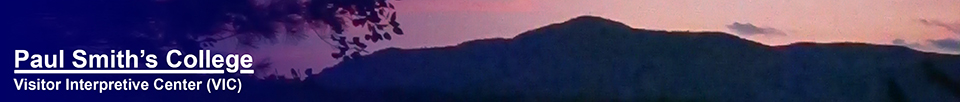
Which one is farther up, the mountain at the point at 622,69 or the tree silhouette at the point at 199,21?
the tree silhouette at the point at 199,21

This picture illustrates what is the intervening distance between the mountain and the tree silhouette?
7cm

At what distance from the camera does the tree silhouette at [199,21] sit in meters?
2.18

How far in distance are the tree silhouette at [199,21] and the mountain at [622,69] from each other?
71mm

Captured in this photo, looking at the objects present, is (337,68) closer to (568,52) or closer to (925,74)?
(568,52)

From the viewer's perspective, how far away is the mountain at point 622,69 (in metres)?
2.21

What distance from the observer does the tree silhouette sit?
218 centimetres

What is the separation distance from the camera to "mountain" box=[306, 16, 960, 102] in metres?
2.21

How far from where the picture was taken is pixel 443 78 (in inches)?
88.0

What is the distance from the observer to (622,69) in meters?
2.21

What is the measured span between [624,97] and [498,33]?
0.29m

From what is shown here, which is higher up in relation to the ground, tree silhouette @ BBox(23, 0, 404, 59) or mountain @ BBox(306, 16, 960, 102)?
tree silhouette @ BBox(23, 0, 404, 59)

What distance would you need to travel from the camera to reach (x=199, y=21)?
2.19 metres

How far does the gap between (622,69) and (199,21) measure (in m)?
0.85

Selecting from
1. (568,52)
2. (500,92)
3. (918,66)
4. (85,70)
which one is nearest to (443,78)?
(500,92)
